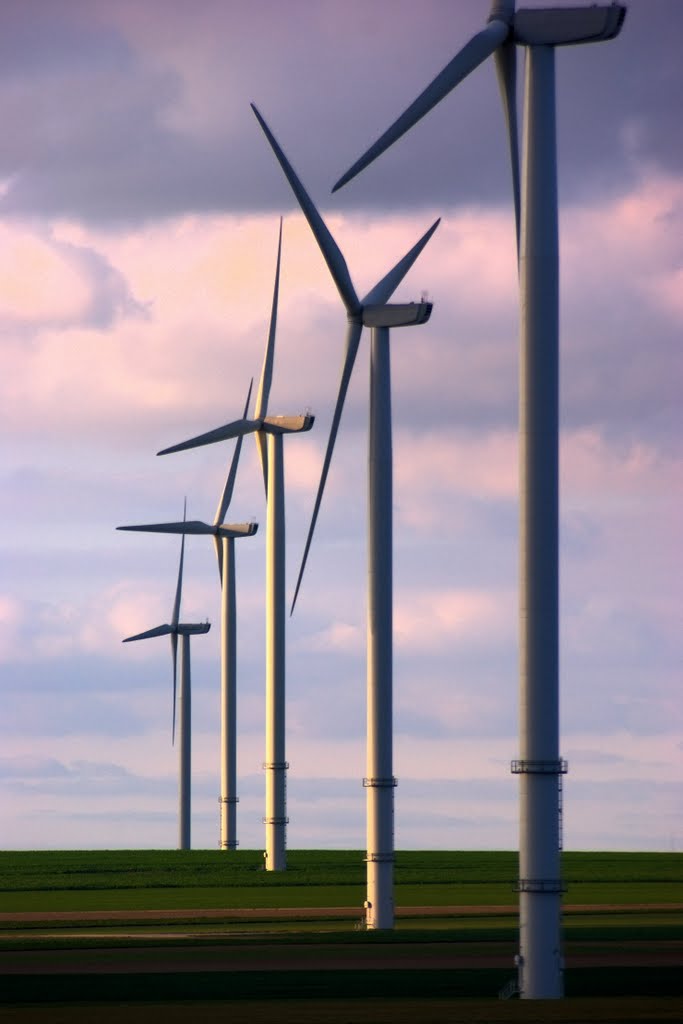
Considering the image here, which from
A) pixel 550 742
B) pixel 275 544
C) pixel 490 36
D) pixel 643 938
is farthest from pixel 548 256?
pixel 275 544

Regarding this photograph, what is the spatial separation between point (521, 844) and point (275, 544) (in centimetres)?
6478

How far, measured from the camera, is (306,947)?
64500mm

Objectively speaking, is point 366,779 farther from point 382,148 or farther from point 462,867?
point 462,867

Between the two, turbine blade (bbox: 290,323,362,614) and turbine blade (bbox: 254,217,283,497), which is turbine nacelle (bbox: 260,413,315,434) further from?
turbine blade (bbox: 290,323,362,614)

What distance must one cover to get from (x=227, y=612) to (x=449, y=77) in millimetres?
79141

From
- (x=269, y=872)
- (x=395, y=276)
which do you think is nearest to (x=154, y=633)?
(x=269, y=872)

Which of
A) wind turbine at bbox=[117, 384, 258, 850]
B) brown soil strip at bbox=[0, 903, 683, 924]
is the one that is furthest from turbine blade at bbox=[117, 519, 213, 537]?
brown soil strip at bbox=[0, 903, 683, 924]

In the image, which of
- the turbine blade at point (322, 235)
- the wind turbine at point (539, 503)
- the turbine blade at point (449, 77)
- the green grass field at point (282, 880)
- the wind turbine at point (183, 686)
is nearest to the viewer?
the wind turbine at point (539, 503)

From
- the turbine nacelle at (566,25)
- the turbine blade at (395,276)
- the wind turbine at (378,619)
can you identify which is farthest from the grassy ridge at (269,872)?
the turbine nacelle at (566,25)

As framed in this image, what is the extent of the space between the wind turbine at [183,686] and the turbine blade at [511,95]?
86838mm

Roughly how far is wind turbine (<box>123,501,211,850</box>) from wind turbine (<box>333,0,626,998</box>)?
92182 mm

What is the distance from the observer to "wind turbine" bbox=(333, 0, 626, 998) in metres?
49.9

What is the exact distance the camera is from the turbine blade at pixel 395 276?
7950cm

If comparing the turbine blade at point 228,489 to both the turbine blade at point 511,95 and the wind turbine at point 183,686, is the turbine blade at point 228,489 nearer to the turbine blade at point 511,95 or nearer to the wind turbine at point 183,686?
the wind turbine at point 183,686
